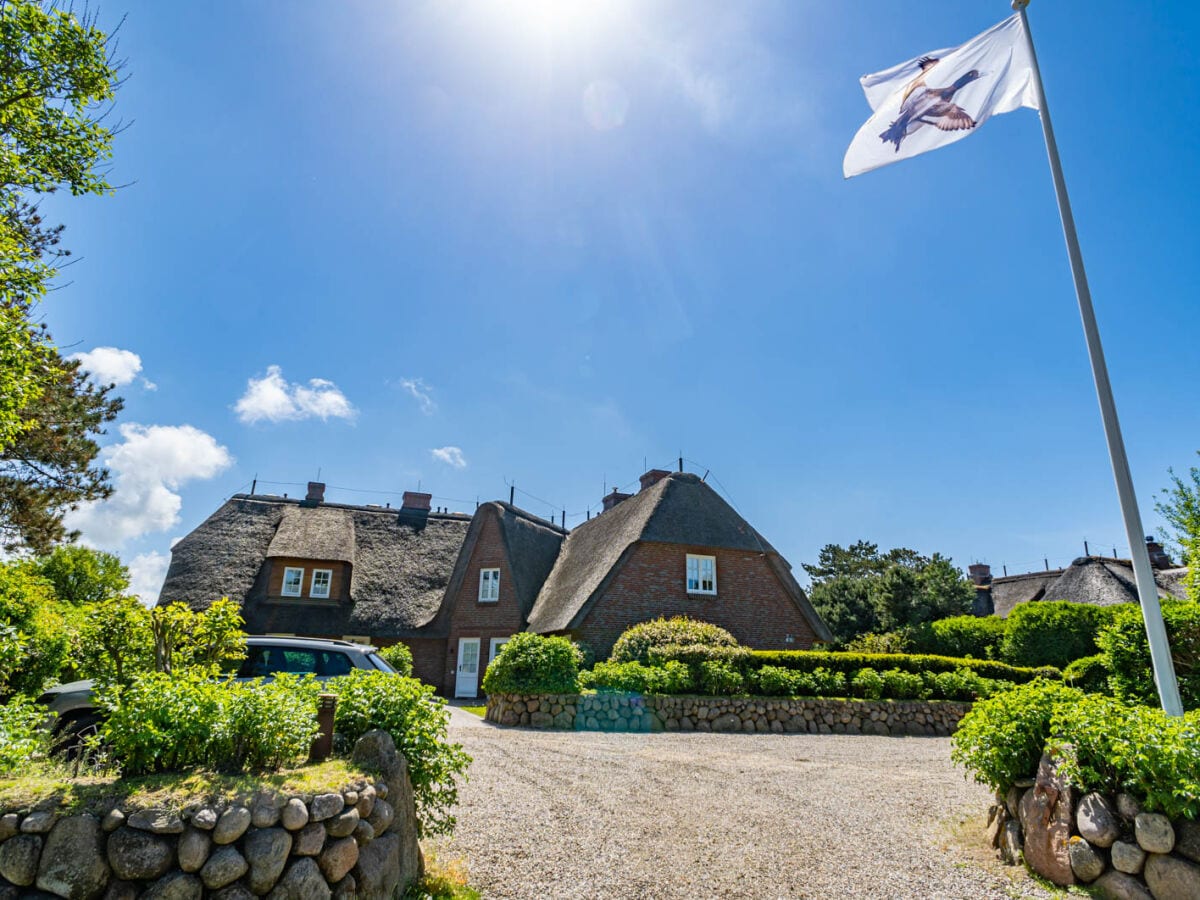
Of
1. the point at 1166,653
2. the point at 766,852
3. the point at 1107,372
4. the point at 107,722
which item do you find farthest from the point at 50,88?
the point at 1166,653

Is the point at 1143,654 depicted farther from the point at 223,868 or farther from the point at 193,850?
the point at 193,850

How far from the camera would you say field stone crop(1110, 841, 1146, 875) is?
4363mm

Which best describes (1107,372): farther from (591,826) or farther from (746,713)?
(746,713)

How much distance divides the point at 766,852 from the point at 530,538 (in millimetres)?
21337

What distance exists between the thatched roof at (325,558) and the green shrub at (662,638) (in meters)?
9.87

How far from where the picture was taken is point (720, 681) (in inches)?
594

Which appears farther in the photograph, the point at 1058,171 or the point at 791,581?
the point at 791,581

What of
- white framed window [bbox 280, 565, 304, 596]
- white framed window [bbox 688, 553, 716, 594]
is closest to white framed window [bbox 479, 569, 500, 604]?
white framed window [bbox 280, 565, 304, 596]

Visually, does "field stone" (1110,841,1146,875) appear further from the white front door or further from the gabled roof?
the white front door

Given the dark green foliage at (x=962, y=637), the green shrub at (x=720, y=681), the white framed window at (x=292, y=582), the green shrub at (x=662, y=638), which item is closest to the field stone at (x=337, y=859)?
the green shrub at (x=720, y=681)

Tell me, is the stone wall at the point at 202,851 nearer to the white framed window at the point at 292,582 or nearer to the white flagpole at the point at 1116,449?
the white flagpole at the point at 1116,449

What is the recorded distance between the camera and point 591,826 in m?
6.33

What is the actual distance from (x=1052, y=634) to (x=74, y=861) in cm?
3099

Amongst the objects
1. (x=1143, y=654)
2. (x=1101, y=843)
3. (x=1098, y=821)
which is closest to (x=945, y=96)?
(x=1143, y=654)
